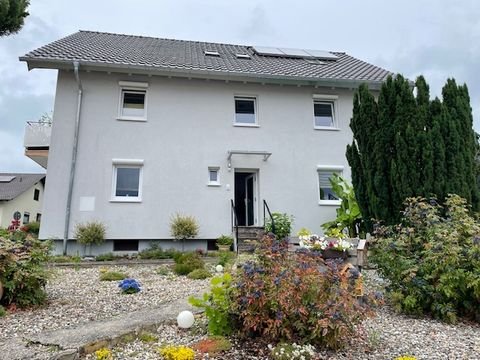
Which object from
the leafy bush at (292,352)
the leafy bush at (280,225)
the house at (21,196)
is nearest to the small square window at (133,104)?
the leafy bush at (280,225)

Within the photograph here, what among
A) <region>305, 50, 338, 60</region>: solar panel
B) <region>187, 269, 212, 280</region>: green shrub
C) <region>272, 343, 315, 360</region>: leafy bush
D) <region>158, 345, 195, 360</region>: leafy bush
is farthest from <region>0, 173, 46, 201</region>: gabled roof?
<region>272, 343, 315, 360</region>: leafy bush

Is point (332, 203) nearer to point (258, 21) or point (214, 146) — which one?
point (214, 146)

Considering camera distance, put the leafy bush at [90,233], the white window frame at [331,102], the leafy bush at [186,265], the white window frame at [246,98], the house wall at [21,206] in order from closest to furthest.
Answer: the leafy bush at [186,265]
the leafy bush at [90,233]
the white window frame at [246,98]
the white window frame at [331,102]
the house wall at [21,206]

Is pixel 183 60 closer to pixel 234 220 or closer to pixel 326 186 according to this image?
pixel 234 220

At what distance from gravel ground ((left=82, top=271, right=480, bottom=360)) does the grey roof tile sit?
9960 mm

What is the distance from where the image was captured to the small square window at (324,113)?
13.5 meters

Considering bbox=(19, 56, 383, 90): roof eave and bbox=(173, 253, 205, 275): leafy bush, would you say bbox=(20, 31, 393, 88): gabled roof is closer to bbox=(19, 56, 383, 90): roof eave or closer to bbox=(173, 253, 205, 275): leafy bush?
bbox=(19, 56, 383, 90): roof eave

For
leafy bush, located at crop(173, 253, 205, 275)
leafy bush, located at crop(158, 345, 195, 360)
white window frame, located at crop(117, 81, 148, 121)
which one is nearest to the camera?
leafy bush, located at crop(158, 345, 195, 360)

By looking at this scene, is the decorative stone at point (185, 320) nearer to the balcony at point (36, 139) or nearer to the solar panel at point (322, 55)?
the balcony at point (36, 139)

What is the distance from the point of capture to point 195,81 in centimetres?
1270

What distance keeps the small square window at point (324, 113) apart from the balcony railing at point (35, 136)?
997 centimetres

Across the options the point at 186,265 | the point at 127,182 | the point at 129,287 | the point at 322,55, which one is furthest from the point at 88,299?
the point at 322,55

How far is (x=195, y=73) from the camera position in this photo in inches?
480

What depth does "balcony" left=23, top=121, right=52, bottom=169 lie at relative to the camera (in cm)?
1255
